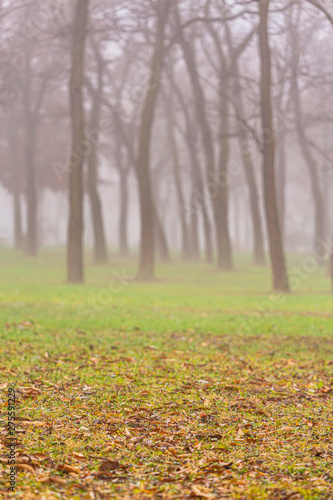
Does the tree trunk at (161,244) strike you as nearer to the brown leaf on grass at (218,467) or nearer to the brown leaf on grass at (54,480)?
A: the brown leaf on grass at (218,467)

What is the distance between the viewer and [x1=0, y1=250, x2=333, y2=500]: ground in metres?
4.76

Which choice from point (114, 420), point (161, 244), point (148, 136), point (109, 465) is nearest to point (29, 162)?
point (161, 244)

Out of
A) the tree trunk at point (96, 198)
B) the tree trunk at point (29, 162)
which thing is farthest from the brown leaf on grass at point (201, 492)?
the tree trunk at point (29, 162)

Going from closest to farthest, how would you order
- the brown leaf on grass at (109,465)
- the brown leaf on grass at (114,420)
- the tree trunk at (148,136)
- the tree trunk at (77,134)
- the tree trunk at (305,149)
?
the brown leaf on grass at (109,465)
the brown leaf on grass at (114,420)
the tree trunk at (77,134)
the tree trunk at (148,136)
the tree trunk at (305,149)

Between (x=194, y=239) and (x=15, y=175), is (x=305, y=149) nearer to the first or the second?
(x=194, y=239)

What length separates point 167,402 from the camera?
22.4 feet

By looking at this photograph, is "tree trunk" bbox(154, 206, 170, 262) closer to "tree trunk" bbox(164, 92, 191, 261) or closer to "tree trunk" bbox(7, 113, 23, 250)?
"tree trunk" bbox(164, 92, 191, 261)

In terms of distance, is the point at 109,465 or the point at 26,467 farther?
the point at 109,465

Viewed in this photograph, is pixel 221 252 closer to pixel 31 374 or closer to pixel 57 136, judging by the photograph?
pixel 57 136

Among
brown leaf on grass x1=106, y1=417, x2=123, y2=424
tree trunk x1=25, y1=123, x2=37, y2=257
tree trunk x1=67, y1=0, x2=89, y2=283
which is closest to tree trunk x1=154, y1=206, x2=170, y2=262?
tree trunk x1=25, y1=123, x2=37, y2=257

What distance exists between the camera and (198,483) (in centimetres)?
472

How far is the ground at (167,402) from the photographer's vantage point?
476 centimetres

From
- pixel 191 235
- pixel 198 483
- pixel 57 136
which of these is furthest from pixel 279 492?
pixel 57 136

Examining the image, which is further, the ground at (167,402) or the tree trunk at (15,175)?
the tree trunk at (15,175)
